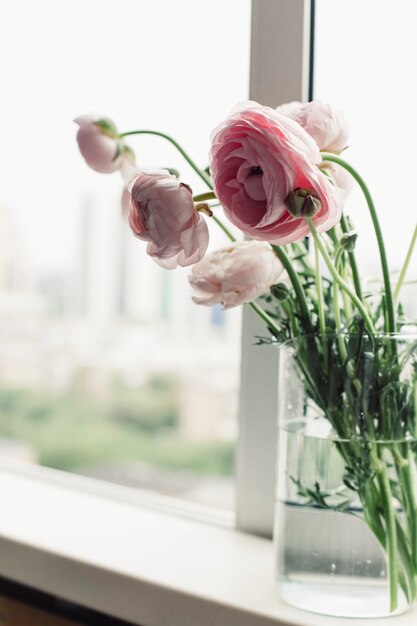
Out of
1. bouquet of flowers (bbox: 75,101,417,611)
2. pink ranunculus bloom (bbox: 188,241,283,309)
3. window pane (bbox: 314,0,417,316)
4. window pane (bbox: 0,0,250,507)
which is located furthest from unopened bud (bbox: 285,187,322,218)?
window pane (bbox: 314,0,417,316)

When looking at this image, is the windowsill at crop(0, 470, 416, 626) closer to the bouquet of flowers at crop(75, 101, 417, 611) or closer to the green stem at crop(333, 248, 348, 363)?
the bouquet of flowers at crop(75, 101, 417, 611)

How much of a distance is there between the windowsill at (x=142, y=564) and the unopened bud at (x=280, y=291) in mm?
310

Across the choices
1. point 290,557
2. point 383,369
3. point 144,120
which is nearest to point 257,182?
point 383,369

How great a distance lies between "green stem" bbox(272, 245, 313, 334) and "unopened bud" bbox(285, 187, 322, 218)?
0.14 metres

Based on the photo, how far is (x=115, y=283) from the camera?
35.0 feet

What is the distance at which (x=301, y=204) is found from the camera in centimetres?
54

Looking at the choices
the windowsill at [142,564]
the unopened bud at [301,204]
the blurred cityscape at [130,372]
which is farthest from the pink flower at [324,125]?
the blurred cityscape at [130,372]

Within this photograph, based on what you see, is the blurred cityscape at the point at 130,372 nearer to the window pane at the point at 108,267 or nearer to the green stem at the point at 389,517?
the window pane at the point at 108,267

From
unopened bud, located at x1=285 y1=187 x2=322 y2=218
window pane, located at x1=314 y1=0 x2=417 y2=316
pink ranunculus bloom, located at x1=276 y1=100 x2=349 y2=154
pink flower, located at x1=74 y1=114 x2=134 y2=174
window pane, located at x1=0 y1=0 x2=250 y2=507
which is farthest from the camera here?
window pane, located at x1=0 y1=0 x2=250 y2=507

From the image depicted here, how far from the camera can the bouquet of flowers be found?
562mm

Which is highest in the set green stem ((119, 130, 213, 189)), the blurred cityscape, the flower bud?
the flower bud

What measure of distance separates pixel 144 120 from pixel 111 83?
0.11 m

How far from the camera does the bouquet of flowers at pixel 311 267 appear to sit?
22.1 inches

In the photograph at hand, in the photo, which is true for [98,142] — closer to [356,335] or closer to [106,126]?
[106,126]
